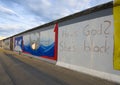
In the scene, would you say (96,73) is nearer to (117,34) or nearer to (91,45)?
(91,45)

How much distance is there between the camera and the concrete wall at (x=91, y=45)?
28.1 feet

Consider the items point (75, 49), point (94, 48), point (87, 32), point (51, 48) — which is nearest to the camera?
point (94, 48)

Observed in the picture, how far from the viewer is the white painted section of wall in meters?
8.56

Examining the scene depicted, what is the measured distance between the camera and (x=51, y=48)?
16.0 meters

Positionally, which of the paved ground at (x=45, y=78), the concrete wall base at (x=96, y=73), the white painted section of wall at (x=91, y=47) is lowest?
the paved ground at (x=45, y=78)

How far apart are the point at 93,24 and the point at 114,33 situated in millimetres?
1966

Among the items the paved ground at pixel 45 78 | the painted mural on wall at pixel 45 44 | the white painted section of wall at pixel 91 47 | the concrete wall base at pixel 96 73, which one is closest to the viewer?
the paved ground at pixel 45 78

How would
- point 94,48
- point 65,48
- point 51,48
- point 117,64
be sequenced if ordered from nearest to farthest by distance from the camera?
point 117,64 < point 94,48 < point 65,48 < point 51,48

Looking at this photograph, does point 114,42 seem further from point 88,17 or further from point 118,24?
point 88,17

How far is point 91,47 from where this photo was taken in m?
9.87

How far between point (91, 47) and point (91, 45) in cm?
13

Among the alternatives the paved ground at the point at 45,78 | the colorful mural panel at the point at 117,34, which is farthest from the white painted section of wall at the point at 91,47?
the paved ground at the point at 45,78

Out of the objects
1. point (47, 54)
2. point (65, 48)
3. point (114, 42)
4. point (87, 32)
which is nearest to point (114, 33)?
point (114, 42)

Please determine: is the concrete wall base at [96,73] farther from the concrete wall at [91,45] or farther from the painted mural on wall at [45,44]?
the painted mural on wall at [45,44]
